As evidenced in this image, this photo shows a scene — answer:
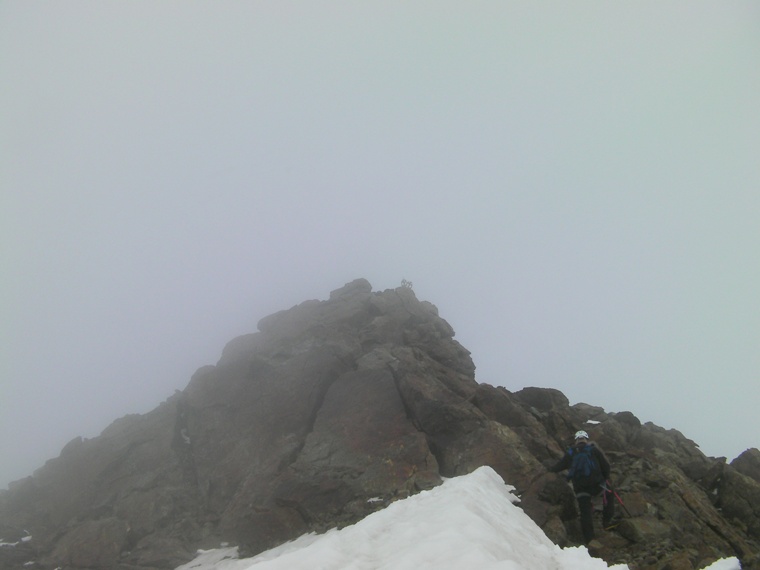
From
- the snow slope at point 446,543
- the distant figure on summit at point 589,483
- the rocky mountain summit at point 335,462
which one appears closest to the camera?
the snow slope at point 446,543

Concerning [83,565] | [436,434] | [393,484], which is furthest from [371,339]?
[83,565]

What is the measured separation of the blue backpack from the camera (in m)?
17.5

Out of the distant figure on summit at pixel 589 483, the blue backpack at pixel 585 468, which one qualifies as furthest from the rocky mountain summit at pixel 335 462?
the blue backpack at pixel 585 468

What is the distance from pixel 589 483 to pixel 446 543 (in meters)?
9.35

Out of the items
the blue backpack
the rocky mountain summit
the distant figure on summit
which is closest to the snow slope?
the distant figure on summit

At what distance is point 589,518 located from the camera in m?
16.8

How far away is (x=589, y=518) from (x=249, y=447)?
16.4 metres

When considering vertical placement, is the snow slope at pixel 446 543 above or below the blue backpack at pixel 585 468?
above

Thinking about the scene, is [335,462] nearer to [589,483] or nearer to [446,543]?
[589,483]

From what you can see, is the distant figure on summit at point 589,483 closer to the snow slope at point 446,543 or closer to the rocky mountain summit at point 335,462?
the rocky mountain summit at point 335,462

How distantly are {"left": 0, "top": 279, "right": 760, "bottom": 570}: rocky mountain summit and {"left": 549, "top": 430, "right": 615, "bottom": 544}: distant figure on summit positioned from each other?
562 millimetres

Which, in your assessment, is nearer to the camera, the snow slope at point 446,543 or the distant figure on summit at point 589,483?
the snow slope at point 446,543

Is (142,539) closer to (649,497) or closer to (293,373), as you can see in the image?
(293,373)

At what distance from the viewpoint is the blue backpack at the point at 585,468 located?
17.5 meters
